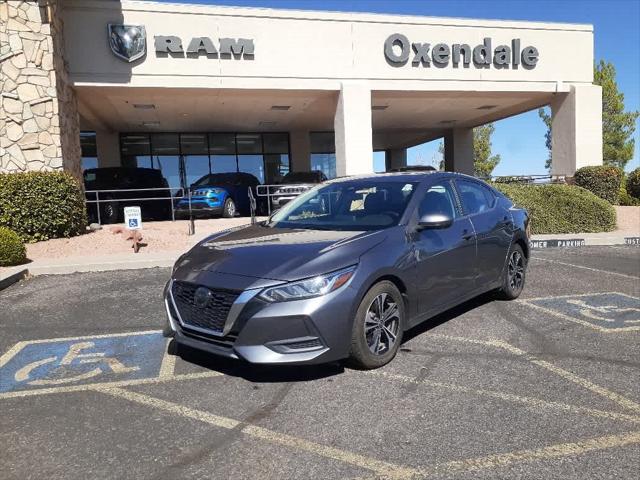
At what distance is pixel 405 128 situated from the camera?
24.9m

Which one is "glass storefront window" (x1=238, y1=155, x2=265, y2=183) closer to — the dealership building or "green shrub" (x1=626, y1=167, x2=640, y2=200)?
the dealership building

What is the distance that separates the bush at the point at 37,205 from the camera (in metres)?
10.6

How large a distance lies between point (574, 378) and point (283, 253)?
2.37 meters

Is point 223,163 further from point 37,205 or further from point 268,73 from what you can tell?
point 37,205

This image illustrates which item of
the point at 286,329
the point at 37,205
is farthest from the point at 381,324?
the point at 37,205

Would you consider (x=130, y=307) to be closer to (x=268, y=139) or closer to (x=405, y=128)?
(x=268, y=139)

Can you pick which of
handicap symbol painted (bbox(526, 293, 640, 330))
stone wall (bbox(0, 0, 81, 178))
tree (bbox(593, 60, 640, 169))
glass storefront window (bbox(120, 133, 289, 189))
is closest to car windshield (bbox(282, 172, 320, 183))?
glass storefront window (bbox(120, 133, 289, 189))

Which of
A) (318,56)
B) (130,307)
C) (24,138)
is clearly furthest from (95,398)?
(318,56)

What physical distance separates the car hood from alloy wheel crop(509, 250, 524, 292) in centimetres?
257

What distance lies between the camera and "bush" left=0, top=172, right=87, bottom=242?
34.7 ft

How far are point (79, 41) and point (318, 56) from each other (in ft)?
21.1

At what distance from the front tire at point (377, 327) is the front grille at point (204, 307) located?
3.10 feet

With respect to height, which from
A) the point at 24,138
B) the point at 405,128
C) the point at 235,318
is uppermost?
the point at 405,128

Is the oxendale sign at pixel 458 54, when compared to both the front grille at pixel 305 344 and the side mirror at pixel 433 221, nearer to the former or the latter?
the side mirror at pixel 433 221
